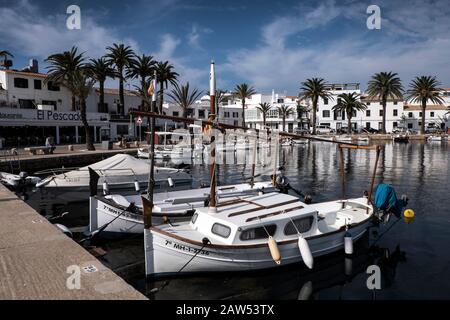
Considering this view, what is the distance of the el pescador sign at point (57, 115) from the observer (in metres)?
49.7

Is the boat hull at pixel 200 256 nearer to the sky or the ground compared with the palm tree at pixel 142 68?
nearer to the ground

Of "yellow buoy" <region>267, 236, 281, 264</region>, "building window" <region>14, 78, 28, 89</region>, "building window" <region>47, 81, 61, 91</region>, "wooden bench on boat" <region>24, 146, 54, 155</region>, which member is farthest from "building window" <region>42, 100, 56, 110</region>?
"yellow buoy" <region>267, 236, 281, 264</region>

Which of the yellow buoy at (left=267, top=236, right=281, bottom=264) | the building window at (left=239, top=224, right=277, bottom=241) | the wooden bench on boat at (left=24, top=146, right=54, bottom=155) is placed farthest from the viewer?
the wooden bench on boat at (left=24, top=146, right=54, bottom=155)

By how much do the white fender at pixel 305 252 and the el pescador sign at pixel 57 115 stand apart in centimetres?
4824

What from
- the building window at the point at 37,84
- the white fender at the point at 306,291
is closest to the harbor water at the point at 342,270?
the white fender at the point at 306,291

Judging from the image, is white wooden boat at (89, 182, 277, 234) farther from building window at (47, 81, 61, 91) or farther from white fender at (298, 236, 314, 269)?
building window at (47, 81, 61, 91)

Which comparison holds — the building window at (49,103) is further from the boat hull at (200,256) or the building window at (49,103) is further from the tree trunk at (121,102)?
the boat hull at (200,256)

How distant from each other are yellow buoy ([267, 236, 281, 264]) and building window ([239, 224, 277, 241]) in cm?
36

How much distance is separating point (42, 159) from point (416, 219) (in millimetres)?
33219

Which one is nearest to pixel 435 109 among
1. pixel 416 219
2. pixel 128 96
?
pixel 128 96

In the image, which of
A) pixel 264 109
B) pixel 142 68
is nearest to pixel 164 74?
pixel 142 68

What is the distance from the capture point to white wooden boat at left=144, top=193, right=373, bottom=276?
1122 cm

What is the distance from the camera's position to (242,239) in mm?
11672

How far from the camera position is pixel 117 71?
6384 centimetres
